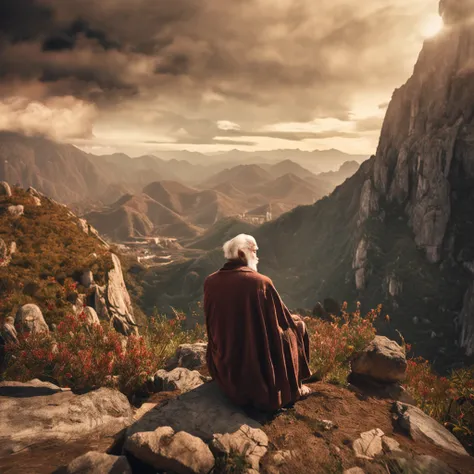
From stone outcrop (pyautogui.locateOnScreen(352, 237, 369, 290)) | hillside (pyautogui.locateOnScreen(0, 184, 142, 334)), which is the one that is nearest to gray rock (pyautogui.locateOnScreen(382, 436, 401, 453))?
hillside (pyautogui.locateOnScreen(0, 184, 142, 334))

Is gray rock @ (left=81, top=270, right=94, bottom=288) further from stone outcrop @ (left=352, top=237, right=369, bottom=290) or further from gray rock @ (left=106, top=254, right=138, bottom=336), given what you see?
stone outcrop @ (left=352, top=237, right=369, bottom=290)

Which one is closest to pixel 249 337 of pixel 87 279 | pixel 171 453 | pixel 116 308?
pixel 171 453

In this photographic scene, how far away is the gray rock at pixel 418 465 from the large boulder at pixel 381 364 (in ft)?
8.51

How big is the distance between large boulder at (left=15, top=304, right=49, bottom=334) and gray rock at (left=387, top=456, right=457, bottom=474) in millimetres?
6872

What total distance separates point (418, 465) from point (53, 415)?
512cm

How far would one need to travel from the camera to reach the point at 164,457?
377 centimetres

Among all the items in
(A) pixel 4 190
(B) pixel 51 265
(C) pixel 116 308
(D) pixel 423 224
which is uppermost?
(A) pixel 4 190

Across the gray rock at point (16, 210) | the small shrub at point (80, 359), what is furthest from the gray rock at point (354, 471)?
the gray rock at point (16, 210)

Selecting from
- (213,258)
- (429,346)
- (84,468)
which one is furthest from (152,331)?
(213,258)

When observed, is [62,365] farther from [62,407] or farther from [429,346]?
[429,346]

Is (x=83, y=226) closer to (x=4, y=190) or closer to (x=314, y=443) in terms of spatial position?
(x=4, y=190)

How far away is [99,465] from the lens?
141 inches

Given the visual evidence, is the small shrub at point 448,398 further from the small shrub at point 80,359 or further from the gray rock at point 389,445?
the small shrub at point 80,359

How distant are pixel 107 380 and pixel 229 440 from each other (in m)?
2.98
